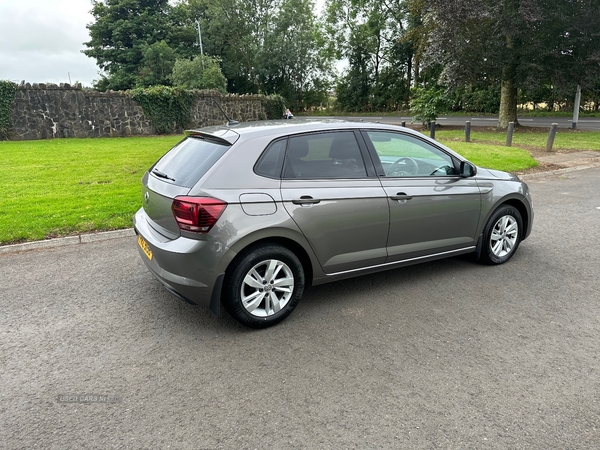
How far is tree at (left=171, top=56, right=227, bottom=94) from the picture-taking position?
3075cm

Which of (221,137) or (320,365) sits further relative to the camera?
(221,137)

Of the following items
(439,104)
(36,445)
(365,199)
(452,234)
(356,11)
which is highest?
(356,11)

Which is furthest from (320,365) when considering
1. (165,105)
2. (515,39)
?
(515,39)

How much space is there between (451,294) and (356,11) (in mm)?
47330

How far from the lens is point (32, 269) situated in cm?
505

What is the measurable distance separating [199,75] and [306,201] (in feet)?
100

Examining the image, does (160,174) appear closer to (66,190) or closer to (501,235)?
(501,235)

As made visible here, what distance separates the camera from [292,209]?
11.8ft

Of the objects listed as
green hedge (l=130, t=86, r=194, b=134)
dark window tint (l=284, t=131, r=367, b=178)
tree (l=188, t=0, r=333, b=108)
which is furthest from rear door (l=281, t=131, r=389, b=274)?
tree (l=188, t=0, r=333, b=108)

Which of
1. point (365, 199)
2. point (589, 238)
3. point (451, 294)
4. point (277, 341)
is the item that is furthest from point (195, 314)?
point (589, 238)

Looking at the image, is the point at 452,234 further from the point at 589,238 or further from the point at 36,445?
the point at 36,445

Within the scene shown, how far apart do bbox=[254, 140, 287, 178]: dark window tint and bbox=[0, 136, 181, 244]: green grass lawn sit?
12.1 ft

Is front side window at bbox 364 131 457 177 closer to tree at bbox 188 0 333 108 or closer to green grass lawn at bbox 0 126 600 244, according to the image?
green grass lawn at bbox 0 126 600 244

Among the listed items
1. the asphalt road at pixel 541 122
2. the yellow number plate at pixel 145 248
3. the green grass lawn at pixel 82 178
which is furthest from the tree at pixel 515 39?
the yellow number plate at pixel 145 248
